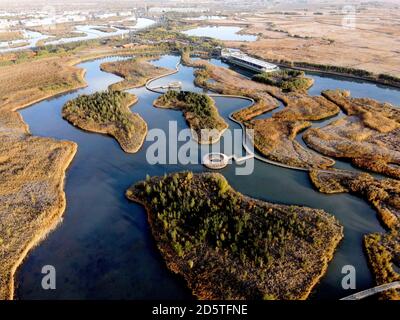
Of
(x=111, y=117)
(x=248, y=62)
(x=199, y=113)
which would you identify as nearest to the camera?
(x=111, y=117)

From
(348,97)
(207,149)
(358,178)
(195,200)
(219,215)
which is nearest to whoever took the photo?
(219,215)

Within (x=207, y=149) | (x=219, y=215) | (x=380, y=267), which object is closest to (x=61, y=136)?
(x=207, y=149)

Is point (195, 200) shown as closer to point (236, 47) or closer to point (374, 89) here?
point (374, 89)

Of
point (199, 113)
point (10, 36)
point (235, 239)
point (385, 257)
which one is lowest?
point (385, 257)

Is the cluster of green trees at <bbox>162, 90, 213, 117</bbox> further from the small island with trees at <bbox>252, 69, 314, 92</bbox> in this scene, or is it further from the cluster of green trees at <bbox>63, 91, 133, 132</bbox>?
the small island with trees at <bbox>252, 69, 314, 92</bbox>

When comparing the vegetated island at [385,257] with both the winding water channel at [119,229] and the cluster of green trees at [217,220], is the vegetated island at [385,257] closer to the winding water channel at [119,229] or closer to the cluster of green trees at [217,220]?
the winding water channel at [119,229]

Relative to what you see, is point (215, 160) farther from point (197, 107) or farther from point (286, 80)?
point (286, 80)

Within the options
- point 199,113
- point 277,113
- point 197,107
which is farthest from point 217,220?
point 277,113

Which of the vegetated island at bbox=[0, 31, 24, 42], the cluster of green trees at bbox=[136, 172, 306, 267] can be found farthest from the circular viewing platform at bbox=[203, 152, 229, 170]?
the vegetated island at bbox=[0, 31, 24, 42]
